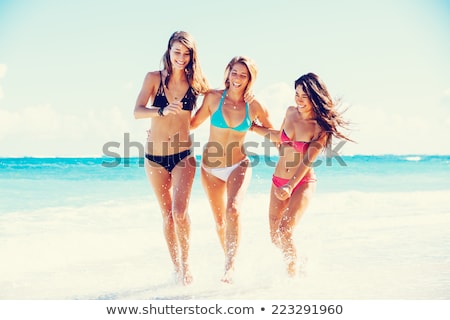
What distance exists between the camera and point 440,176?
51.4 feet

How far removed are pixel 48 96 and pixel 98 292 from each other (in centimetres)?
1200

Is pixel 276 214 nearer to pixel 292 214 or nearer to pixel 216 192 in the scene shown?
pixel 292 214

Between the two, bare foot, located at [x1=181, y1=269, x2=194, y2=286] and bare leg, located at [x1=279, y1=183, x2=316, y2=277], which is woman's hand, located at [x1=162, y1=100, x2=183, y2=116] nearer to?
bare leg, located at [x1=279, y1=183, x2=316, y2=277]

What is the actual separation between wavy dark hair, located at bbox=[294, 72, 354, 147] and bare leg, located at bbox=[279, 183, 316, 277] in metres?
0.51

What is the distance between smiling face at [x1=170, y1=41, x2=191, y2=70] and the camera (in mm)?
4102

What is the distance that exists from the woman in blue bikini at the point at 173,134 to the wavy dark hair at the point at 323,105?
86cm

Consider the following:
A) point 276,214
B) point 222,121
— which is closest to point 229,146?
point 222,121

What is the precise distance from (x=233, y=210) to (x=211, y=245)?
2.34 m

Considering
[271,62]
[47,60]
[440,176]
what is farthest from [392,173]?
[47,60]

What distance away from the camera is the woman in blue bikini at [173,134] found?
4.16 meters

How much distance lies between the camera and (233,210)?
417 cm

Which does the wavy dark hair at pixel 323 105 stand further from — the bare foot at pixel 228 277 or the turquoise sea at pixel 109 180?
the turquoise sea at pixel 109 180

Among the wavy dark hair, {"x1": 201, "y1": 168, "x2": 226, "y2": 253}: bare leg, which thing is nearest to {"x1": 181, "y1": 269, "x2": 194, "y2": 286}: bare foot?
{"x1": 201, "y1": 168, "x2": 226, "y2": 253}: bare leg

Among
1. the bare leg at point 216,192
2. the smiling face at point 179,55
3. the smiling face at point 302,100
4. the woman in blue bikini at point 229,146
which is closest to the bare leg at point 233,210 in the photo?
the woman in blue bikini at point 229,146
